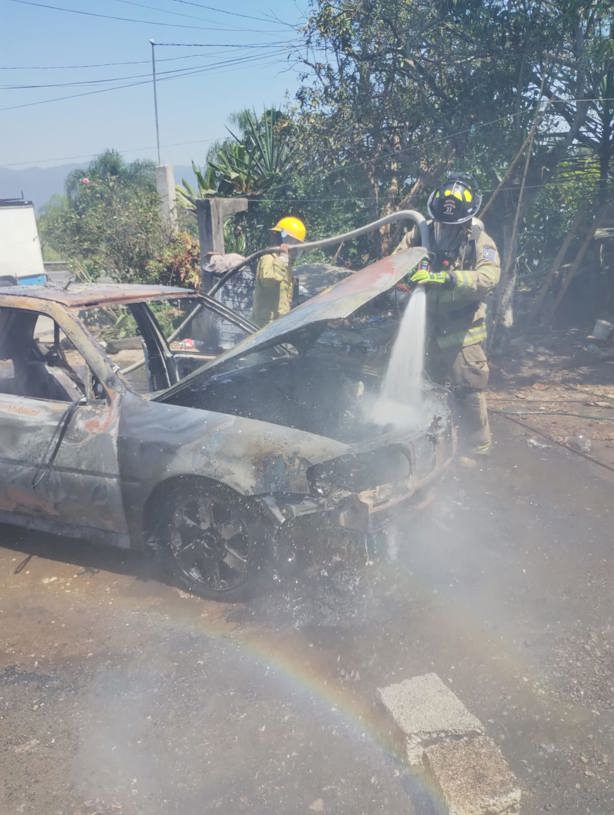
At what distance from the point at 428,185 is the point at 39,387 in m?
6.83

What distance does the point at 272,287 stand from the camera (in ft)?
19.5

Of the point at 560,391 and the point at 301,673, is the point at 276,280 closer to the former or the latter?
the point at 560,391

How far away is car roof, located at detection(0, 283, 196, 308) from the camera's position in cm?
375

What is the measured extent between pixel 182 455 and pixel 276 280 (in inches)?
119

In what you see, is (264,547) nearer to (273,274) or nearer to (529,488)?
(529,488)

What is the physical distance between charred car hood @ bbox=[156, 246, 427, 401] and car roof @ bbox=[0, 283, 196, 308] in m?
0.76

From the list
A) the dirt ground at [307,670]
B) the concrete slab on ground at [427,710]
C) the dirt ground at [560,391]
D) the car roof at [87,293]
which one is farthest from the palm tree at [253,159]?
the concrete slab on ground at [427,710]

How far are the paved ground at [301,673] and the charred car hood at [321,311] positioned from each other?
1229 mm

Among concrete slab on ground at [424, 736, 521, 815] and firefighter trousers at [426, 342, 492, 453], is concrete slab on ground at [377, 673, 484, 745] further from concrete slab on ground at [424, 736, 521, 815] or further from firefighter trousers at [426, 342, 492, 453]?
firefighter trousers at [426, 342, 492, 453]

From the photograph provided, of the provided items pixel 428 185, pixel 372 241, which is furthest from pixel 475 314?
pixel 372 241

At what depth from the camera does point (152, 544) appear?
3.48 meters

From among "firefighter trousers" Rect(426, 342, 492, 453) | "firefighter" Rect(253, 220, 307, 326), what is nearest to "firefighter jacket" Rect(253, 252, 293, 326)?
"firefighter" Rect(253, 220, 307, 326)

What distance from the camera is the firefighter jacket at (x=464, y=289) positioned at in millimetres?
→ 4840

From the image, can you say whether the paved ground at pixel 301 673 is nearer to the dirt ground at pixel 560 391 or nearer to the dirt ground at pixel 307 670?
the dirt ground at pixel 307 670
